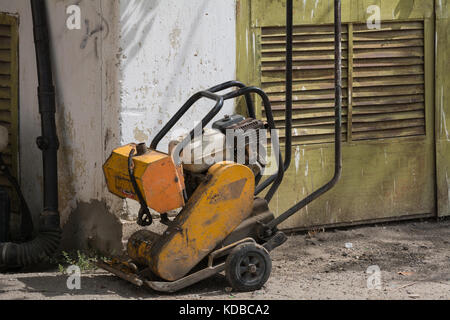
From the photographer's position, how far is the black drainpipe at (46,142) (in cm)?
713

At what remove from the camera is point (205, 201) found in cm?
577

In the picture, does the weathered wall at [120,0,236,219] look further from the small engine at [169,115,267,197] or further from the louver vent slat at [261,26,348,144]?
the small engine at [169,115,267,197]

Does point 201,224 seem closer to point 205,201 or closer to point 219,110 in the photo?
point 205,201

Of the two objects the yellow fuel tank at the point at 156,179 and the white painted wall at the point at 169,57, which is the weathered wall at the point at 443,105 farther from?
the yellow fuel tank at the point at 156,179

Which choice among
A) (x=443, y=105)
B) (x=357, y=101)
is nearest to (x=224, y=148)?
(x=357, y=101)

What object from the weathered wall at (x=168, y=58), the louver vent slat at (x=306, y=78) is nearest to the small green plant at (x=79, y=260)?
the weathered wall at (x=168, y=58)

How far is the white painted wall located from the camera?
678 cm

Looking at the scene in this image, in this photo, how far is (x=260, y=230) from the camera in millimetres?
6035

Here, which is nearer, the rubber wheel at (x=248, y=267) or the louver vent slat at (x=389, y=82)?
the rubber wheel at (x=248, y=267)

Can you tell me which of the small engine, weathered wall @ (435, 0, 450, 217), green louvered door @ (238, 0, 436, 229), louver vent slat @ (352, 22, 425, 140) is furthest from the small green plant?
weathered wall @ (435, 0, 450, 217)

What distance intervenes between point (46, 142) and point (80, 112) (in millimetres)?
384

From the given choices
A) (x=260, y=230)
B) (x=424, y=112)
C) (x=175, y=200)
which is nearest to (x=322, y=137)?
(x=424, y=112)

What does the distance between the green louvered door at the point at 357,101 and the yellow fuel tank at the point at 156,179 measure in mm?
1856

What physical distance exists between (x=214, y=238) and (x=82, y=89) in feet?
6.74
